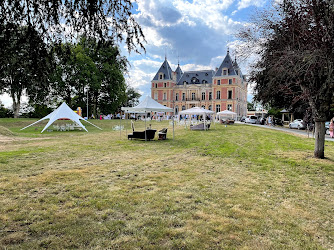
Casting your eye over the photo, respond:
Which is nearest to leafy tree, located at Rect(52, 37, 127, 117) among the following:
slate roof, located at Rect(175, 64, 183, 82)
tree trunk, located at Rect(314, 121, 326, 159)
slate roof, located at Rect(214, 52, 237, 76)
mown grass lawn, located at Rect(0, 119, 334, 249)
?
mown grass lawn, located at Rect(0, 119, 334, 249)

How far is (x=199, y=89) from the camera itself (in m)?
61.8

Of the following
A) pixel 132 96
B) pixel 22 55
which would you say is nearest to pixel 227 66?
pixel 132 96

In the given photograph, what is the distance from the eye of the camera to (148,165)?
686 cm

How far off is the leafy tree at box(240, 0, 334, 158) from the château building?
49729 millimetres

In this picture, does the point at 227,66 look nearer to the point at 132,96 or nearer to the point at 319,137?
the point at 132,96

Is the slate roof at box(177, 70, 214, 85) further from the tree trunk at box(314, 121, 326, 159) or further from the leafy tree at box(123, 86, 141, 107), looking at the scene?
the tree trunk at box(314, 121, 326, 159)

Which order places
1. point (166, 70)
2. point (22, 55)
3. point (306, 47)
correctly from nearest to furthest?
1. point (22, 55)
2. point (306, 47)
3. point (166, 70)

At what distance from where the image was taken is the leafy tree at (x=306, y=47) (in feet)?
20.4

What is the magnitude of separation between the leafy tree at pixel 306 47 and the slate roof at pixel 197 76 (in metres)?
55.3

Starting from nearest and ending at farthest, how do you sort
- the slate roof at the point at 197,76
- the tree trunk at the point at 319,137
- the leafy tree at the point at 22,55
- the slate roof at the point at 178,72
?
the leafy tree at the point at 22,55, the tree trunk at the point at 319,137, the slate roof at the point at 197,76, the slate roof at the point at 178,72

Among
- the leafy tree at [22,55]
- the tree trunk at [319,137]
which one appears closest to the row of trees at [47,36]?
the leafy tree at [22,55]

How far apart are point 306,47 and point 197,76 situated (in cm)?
5789

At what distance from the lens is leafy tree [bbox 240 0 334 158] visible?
6.23m

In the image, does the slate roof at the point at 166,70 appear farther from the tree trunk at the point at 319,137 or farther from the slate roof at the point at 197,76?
the tree trunk at the point at 319,137
